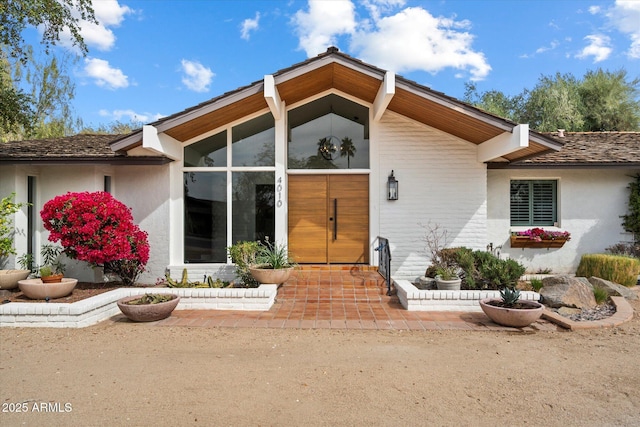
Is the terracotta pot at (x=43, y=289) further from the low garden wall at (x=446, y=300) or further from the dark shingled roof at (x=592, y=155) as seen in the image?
the dark shingled roof at (x=592, y=155)

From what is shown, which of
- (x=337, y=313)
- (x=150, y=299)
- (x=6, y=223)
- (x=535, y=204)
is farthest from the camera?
(x=535, y=204)

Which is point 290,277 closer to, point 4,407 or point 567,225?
point 4,407

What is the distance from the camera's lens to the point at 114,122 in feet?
90.7

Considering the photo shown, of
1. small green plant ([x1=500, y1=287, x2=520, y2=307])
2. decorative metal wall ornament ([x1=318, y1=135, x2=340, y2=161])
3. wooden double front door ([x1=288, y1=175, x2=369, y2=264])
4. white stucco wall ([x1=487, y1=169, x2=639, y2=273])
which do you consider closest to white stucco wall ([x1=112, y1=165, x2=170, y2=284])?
wooden double front door ([x1=288, y1=175, x2=369, y2=264])

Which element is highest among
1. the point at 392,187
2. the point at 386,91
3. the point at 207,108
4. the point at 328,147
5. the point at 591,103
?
the point at 591,103

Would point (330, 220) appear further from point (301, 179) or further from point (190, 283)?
point (190, 283)

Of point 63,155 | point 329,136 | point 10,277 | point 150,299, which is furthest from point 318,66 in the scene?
point 10,277

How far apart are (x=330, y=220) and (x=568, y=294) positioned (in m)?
4.68

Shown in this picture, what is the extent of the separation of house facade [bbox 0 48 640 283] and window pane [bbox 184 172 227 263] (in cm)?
2

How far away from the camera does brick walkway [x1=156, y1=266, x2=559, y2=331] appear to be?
590 cm

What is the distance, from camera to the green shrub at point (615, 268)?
8156mm

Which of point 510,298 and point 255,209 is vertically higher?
point 255,209

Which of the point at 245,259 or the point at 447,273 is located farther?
the point at 245,259

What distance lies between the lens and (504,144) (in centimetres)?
750
